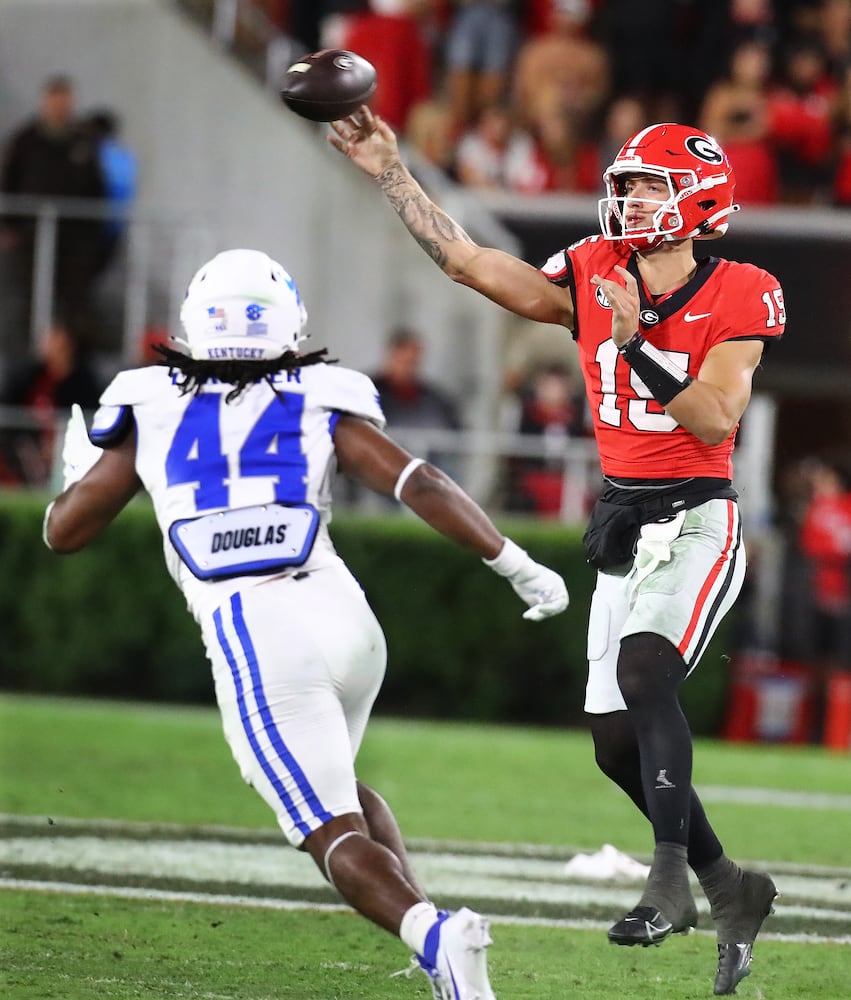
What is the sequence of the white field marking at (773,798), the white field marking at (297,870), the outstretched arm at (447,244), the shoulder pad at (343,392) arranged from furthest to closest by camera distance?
the white field marking at (773,798)
the white field marking at (297,870)
the outstretched arm at (447,244)
the shoulder pad at (343,392)

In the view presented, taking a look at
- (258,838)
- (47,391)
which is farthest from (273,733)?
(47,391)

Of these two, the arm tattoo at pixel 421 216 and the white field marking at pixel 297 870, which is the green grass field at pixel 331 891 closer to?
the white field marking at pixel 297 870

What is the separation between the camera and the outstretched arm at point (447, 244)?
4930 mm

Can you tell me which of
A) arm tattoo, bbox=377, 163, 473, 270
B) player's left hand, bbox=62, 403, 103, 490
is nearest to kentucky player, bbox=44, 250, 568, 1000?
player's left hand, bbox=62, 403, 103, 490

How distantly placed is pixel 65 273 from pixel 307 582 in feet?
29.7

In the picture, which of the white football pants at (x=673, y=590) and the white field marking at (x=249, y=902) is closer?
the white football pants at (x=673, y=590)

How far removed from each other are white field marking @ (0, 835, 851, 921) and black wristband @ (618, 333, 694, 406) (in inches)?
80.3

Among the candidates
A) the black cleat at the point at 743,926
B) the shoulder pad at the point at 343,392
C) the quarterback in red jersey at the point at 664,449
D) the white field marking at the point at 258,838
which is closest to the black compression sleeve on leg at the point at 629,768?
the quarterback in red jersey at the point at 664,449

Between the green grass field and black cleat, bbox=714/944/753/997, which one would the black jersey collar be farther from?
the green grass field

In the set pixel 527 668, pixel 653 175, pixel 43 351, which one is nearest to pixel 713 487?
pixel 653 175

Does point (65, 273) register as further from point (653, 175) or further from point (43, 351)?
point (653, 175)

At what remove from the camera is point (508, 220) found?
13.4 meters

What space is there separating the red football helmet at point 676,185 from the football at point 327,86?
775 mm

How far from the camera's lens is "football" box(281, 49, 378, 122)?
5031 millimetres
